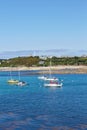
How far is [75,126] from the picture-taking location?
4788cm

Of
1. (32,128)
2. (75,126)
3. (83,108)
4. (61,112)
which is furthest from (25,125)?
(83,108)

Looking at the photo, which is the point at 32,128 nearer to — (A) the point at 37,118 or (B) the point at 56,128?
(B) the point at 56,128

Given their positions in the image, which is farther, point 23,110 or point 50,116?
point 23,110

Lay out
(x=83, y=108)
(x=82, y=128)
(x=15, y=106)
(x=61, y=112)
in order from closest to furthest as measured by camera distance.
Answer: (x=82, y=128) → (x=61, y=112) → (x=83, y=108) → (x=15, y=106)

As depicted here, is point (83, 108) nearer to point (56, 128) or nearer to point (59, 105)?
point (59, 105)

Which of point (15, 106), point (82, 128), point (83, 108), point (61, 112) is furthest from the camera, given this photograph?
point (15, 106)

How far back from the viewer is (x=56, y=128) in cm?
4681

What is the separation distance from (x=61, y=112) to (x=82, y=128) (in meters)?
13.1

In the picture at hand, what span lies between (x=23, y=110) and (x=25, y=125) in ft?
44.8

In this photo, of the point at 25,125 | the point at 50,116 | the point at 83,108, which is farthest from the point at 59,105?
the point at 25,125

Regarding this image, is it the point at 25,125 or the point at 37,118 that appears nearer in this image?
the point at 25,125

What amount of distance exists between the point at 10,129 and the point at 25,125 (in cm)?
325

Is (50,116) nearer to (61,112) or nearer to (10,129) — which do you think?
(61,112)

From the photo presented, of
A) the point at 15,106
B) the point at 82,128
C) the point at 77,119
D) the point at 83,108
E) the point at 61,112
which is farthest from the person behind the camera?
the point at 15,106
